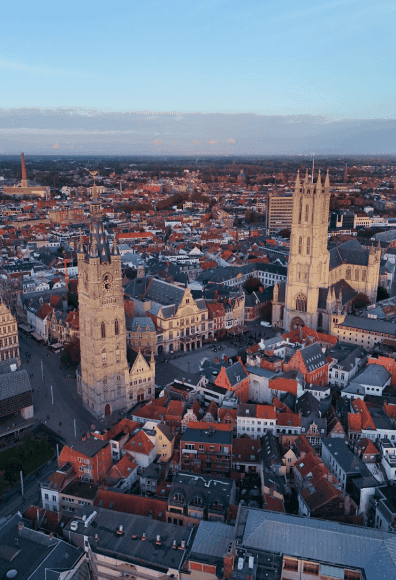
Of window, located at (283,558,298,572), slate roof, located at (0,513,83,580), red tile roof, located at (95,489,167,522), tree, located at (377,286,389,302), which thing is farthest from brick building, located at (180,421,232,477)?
tree, located at (377,286,389,302)

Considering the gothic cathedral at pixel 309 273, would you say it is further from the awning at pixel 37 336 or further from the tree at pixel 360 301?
the awning at pixel 37 336

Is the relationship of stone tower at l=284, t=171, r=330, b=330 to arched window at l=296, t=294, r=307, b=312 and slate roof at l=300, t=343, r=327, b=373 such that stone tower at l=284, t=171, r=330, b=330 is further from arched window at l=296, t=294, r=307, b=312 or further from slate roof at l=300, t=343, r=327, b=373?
slate roof at l=300, t=343, r=327, b=373

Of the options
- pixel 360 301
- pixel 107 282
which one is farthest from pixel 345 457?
pixel 360 301

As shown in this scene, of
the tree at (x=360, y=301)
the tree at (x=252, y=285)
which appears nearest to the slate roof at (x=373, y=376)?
the tree at (x=360, y=301)

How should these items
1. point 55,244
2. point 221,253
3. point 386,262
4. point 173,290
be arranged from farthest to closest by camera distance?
point 55,244 → point 221,253 → point 386,262 → point 173,290

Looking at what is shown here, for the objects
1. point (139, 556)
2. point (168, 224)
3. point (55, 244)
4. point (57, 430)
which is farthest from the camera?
point (168, 224)

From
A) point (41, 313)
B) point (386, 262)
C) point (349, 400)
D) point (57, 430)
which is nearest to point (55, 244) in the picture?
point (41, 313)

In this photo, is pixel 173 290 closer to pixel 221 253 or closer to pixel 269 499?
pixel 269 499
